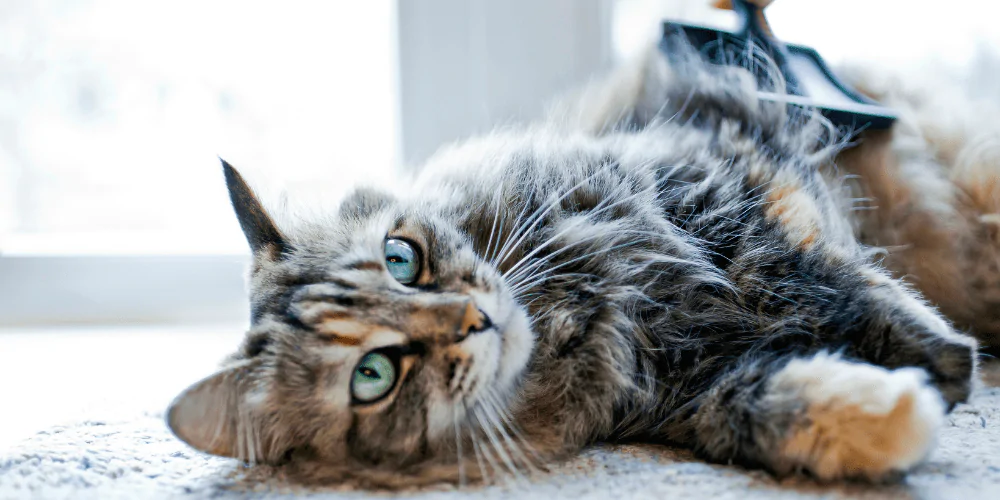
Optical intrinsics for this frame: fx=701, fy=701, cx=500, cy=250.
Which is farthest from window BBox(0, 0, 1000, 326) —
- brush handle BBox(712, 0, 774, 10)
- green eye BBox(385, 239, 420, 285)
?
green eye BBox(385, 239, 420, 285)

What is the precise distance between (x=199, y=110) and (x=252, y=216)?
4.34 ft

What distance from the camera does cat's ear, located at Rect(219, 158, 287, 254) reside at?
1.08 metres

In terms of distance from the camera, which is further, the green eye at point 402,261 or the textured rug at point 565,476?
the green eye at point 402,261

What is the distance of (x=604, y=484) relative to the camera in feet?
→ 2.69

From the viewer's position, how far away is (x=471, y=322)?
2.98 ft

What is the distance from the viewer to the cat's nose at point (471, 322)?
906mm

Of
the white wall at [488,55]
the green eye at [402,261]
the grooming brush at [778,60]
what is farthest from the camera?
the white wall at [488,55]

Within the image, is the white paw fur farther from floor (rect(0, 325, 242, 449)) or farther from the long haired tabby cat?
floor (rect(0, 325, 242, 449))

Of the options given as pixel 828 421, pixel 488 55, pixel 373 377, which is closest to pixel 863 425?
pixel 828 421

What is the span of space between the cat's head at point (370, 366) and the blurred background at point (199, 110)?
109 cm

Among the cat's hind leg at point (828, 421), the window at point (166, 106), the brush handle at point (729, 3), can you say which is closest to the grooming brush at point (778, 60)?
the brush handle at point (729, 3)

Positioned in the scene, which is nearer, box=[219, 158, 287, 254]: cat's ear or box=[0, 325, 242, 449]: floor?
box=[219, 158, 287, 254]: cat's ear

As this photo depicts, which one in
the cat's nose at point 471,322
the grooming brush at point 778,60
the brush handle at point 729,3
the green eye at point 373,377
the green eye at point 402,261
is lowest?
the green eye at point 373,377

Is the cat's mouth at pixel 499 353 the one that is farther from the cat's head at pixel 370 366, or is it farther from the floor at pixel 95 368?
the floor at pixel 95 368
